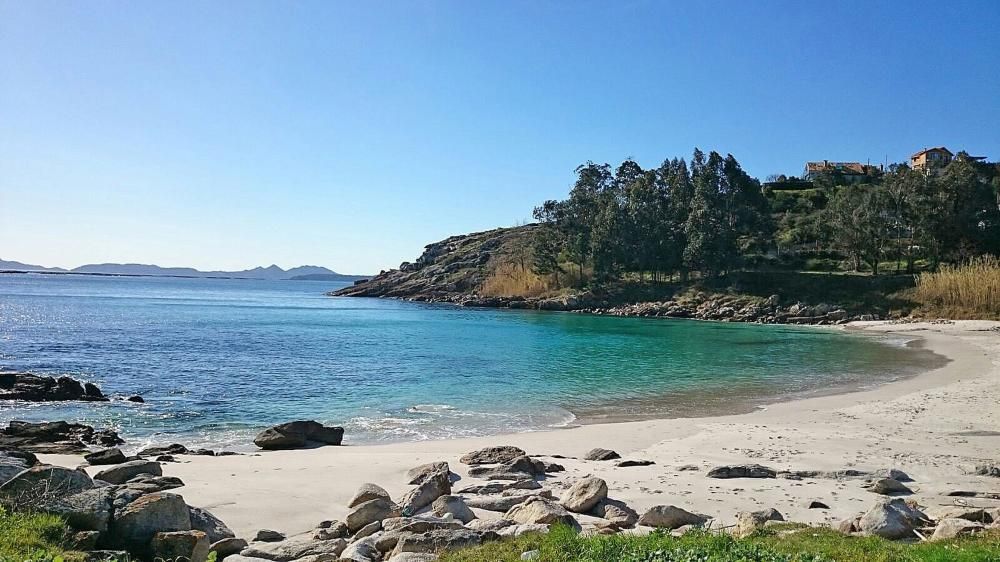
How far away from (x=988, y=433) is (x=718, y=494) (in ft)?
37.9

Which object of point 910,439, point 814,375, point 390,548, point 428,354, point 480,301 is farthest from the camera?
point 480,301

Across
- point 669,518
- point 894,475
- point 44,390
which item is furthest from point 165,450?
point 894,475

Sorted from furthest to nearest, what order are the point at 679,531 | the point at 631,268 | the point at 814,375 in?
the point at 631,268
the point at 814,375
the point at 679,531

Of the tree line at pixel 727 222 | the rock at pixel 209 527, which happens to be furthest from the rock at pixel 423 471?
the tree line at pixel 727 222

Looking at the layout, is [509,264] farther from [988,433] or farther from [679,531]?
[679,531]

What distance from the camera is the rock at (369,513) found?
408 inches

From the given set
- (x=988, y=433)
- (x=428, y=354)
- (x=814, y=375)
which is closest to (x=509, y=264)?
(x=428, y=354)

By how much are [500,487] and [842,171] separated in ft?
514

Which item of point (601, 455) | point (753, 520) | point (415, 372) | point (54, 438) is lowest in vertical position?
point (415, 372)

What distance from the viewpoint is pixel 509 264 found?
120125mm

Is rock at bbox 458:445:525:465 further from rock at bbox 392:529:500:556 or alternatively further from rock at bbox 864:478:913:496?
rock at bbox 864:478:913:496

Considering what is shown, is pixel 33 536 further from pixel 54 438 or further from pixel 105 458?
pixel 54 438

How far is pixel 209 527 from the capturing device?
31.1 ft

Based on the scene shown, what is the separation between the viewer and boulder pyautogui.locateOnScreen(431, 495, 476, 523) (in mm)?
10508
